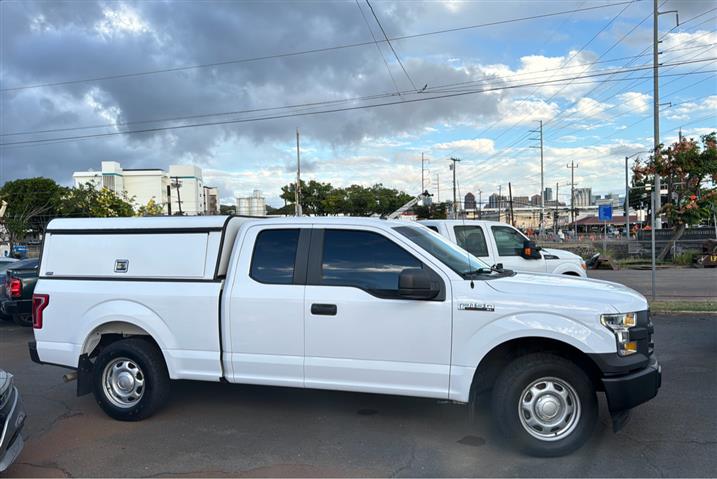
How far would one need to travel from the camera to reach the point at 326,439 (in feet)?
15.8

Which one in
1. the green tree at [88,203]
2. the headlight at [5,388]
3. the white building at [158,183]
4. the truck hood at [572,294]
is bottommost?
the headlight at [5,388]

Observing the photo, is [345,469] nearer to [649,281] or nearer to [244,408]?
[244,408]

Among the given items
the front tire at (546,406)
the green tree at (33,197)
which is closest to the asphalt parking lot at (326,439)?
the front tire at (546,406)

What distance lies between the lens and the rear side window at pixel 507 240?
10.4m

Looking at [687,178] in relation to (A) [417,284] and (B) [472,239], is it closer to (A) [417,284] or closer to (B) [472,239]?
(B) [472,239]

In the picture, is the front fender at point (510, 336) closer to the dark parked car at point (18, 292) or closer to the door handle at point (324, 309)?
the door handle at point (324, 309)

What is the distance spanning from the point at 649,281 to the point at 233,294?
56.7 ft

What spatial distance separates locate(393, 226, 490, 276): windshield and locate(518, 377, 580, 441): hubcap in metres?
1.11

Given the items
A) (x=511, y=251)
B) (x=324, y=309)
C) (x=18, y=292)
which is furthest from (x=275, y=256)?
(x=18, y=292)

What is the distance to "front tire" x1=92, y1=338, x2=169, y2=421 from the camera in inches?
208

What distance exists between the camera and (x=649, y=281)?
18297mm

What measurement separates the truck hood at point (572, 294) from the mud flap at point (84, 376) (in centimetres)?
406

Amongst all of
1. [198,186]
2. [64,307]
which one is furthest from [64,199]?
[64,307]

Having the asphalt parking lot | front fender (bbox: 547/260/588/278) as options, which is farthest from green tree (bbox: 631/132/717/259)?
the asphalt parking lot
